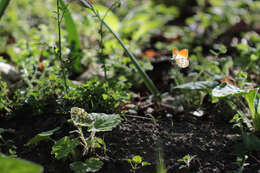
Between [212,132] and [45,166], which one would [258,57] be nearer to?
[212,132]

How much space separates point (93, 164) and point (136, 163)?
0.21 metres

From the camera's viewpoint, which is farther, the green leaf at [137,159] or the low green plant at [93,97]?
the low green plant at [93,97]

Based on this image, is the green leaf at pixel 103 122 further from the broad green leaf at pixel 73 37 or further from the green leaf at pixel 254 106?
the broad green leaf at pixel 73 37

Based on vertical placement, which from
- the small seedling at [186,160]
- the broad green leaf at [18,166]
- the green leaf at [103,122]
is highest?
the green leaf at [103,122]

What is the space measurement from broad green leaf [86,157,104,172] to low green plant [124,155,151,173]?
141 mm

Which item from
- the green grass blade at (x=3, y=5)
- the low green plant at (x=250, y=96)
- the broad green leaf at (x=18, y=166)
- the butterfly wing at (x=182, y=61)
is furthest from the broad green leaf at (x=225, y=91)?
the green grass blade at (x=3, y=5)

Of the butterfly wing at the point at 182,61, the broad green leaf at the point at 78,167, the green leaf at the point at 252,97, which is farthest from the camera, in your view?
the butterfly wing at the point at 182,61

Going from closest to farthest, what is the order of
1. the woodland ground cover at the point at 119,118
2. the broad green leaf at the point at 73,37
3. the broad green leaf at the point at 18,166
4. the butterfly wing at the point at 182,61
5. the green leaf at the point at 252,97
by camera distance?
the broad green leaf at the point at 18,166, the woodland ground cover at the point at 119,118, the green leaf at the point at 252,97, the butterfly wing at the point at 182,61, the broad green leaf at the point at 73,37

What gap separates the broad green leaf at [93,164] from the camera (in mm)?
1418

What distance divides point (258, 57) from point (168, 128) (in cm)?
114

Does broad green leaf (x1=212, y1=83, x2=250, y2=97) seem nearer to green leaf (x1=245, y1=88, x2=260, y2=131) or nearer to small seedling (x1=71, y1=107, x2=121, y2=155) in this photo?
green leaf (x1=245, y1=88, x2=260, y2=131)

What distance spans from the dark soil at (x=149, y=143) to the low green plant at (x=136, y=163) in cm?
2

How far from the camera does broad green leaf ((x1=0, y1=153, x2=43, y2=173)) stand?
107cm

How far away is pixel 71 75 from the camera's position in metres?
2.74
